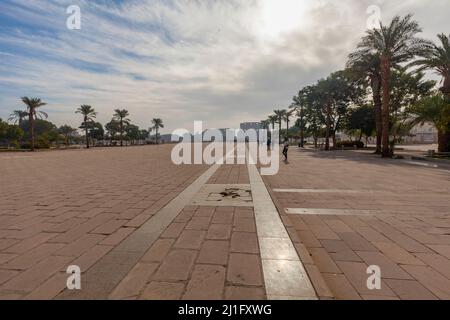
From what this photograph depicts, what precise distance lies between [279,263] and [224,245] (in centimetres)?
90

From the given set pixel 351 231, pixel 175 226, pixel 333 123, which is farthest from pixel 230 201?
pixel 333 123

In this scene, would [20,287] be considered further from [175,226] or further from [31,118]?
[31,118]

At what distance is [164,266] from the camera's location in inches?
122

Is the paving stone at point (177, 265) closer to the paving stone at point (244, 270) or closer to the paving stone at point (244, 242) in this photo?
the paving stone at point (244, 270)

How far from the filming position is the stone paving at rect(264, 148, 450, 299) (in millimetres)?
2795

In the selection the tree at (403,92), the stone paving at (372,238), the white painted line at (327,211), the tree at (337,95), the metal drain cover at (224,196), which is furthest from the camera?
the tree at (337,95)

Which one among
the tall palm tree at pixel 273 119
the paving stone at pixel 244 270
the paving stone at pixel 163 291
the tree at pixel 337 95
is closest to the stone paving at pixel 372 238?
the paving stone at pixel 244 270

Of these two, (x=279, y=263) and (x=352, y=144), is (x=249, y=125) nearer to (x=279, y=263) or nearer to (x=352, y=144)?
(x=352, y=144)

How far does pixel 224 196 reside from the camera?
23.4 feet

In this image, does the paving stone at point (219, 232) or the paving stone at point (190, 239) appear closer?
the paving stone at point (190, 239)

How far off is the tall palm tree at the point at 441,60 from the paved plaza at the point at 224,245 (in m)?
18.4

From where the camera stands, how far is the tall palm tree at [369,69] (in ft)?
74.0

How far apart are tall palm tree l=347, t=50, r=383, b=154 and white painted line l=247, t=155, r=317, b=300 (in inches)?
886
